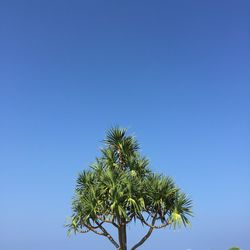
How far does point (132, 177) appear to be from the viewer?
17.4 metres

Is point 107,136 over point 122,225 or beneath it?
over

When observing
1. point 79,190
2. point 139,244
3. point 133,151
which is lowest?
point 139,244

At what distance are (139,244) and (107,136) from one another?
5.04 m

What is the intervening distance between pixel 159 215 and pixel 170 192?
115 cm

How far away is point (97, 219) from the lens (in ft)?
56.0

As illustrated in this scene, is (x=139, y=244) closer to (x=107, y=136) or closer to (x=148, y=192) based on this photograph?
(x=148, y=192)

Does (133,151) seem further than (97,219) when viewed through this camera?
Yes

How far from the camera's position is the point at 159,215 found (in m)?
17.2

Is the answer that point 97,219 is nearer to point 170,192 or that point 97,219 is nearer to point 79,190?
point 79,190

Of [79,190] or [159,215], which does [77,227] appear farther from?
[159,215]

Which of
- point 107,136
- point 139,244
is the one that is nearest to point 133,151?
point 107,136

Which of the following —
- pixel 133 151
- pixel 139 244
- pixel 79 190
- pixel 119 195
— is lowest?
pixel 139 244

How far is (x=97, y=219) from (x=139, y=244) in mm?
2072

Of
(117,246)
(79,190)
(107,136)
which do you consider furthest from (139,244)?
(107,136)
